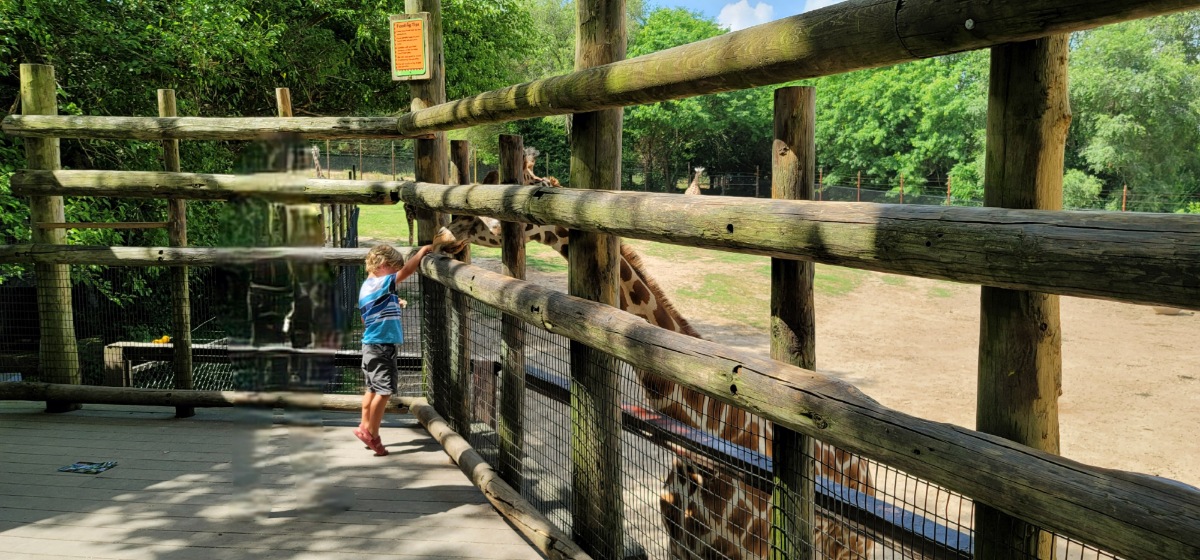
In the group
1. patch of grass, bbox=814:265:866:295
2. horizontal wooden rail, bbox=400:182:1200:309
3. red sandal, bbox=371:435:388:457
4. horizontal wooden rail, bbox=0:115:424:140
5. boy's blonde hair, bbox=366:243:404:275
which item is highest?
horizontal wooden rail, bbox=0:115:424:140

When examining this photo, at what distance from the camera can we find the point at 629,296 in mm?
4934

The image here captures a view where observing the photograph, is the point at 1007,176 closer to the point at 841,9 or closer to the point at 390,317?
the point at 841,9

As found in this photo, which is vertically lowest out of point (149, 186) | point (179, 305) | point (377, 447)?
point (377, 447)

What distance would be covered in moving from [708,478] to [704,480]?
0.16 m

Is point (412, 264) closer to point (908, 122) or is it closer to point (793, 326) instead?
point (793, 326)

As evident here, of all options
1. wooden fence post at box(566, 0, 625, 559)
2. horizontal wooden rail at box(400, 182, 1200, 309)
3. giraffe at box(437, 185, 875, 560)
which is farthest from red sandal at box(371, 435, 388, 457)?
horizontal wooden rail at box(400, 182, 1200, 309)

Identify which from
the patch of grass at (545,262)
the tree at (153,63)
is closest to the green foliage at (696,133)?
the patch of grass at (545,262)

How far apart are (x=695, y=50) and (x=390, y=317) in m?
2.56

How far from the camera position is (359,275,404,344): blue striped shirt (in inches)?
165

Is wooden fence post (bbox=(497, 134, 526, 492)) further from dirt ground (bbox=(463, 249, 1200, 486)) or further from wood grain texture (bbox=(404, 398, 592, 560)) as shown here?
dirt ground (bbox=(463, 249, 1200, 486))

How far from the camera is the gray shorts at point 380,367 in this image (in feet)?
15.2

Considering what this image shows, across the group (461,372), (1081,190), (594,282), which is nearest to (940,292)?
(1081,190)

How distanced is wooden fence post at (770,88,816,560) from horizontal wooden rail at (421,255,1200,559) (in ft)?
0.50

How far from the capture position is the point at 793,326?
2.52 metres
